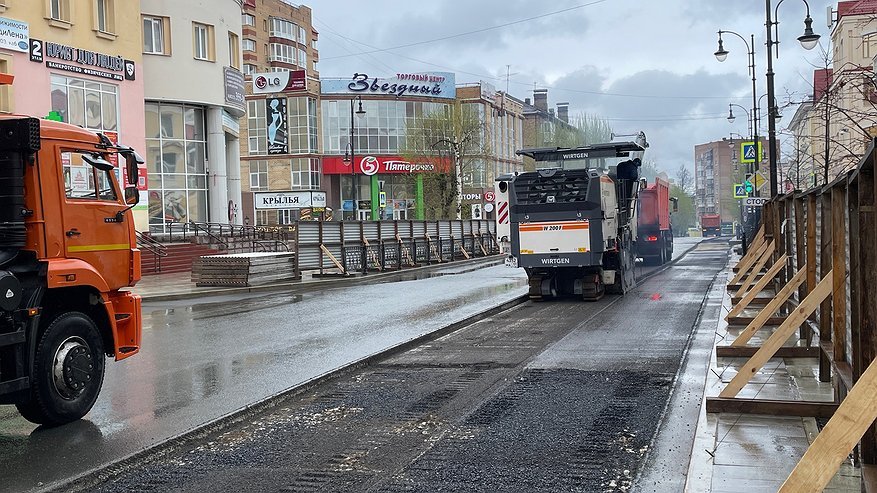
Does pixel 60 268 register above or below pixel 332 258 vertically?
above

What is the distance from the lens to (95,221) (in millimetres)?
8758

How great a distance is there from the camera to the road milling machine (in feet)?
60.9

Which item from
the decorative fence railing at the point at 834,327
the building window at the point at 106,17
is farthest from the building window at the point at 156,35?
the decorative fence railing at the point at 834,327

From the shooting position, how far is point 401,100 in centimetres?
7994

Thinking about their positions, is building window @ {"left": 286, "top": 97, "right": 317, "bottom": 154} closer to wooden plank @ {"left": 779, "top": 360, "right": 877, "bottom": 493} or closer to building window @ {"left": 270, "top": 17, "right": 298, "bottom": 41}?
building window @ {"left": 270, "top": 17, "right": 298, "bottom": 41}

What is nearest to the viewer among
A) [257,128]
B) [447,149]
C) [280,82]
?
[447,149]

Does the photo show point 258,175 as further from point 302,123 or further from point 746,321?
point 746,321

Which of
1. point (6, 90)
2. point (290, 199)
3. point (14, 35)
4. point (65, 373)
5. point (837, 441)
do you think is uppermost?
point (14, 35)

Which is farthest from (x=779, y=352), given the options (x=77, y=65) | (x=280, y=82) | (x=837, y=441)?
(x=280, y=82)

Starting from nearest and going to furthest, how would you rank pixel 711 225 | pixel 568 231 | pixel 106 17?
pixel 568 231
pixel 106 17
pixel 711 225

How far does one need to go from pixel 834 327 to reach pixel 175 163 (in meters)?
40.4

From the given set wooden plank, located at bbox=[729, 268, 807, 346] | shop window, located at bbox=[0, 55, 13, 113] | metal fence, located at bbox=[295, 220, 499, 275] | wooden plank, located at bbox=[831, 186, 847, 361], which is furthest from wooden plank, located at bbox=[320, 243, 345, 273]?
wooden plank, located at bbox=[831, 186, 847, 361]

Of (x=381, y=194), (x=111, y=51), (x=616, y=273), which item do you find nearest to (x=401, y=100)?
(x=381, y=194)

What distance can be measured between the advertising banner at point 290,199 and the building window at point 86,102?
735 inches
